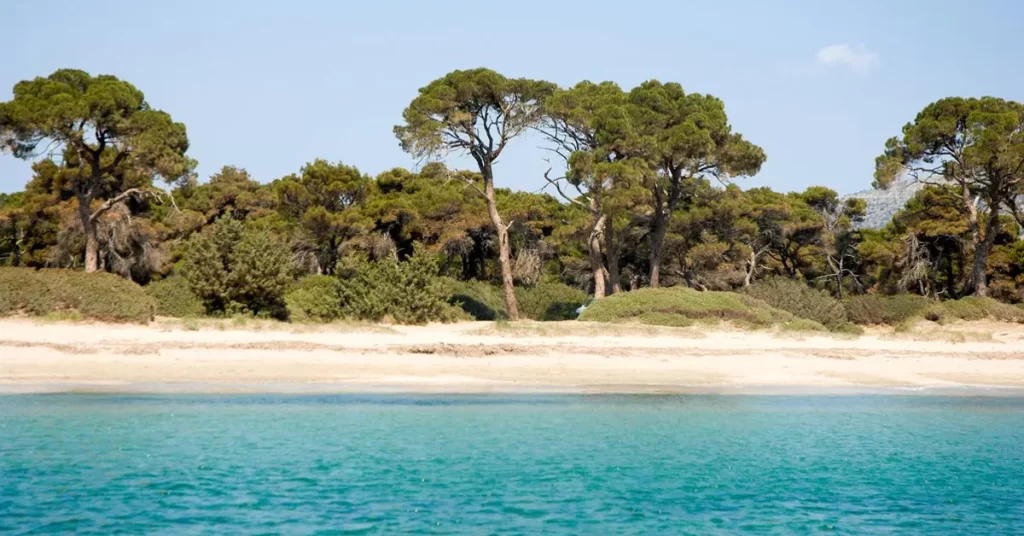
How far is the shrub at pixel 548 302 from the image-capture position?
35875 millimetres

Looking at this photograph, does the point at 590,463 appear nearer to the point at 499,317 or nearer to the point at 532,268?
the point at 499,317

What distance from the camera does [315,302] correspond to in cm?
3097

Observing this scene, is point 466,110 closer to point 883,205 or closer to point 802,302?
point 802,302

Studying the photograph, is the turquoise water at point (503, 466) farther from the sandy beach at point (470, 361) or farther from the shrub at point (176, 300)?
Result: the shrub at point (176, 300)

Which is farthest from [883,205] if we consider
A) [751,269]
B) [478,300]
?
[478,300]

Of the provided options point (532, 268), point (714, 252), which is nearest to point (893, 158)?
point (714, 252)

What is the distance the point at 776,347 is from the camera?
76.9 ft

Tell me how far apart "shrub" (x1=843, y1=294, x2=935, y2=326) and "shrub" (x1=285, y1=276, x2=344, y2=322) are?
62.0 ft

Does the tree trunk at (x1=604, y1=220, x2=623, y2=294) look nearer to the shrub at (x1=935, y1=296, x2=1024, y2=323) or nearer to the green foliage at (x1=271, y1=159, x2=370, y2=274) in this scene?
the green foliage at (x1=271, y1=159, x2=370, y2=274)

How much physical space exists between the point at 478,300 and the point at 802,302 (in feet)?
37.9

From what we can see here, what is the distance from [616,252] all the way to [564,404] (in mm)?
Result: 22335

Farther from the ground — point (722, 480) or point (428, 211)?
point (428, 211)

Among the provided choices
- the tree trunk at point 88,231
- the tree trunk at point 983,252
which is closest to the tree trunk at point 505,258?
the tree trunk at point 88,231

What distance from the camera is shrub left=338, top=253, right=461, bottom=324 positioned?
1166 inches
